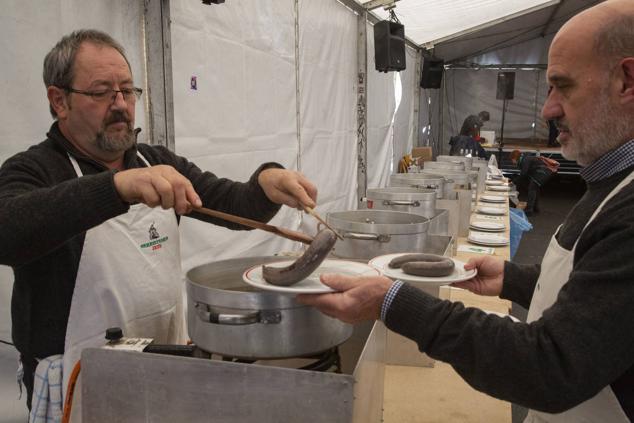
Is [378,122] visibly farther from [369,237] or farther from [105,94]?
[105,94]

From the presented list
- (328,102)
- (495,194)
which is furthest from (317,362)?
(495,194)

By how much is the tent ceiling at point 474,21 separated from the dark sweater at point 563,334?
4.84 metres

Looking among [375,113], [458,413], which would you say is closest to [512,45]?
[375,113]

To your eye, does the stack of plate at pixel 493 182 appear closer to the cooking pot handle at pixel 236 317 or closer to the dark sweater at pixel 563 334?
the dark sweater at pixel 563 334

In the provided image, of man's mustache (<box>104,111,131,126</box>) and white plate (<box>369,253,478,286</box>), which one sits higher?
man's mustache (<box>104,111,131,126</box>)

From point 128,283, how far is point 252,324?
1.68 feet

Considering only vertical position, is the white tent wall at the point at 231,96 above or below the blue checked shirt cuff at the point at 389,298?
above

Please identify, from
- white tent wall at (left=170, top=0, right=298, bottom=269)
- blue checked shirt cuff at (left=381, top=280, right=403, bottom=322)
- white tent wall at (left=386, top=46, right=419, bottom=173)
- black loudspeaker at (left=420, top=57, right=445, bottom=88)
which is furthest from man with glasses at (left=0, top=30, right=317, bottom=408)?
black loudspeaker at (left=420, top=57, right=445, bottom=88)

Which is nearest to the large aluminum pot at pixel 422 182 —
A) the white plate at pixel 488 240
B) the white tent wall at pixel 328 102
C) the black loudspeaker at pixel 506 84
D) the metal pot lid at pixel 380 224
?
the white plate at pixel 488 240

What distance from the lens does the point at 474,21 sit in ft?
28.0

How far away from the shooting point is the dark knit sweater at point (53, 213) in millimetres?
1062

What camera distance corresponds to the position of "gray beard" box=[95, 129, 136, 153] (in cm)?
141

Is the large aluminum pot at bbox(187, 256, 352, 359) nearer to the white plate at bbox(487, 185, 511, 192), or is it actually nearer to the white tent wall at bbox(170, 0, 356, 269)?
the white tent wall at bbox(170, 0, 356, 269)

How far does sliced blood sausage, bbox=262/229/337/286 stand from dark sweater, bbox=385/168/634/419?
19 cm
